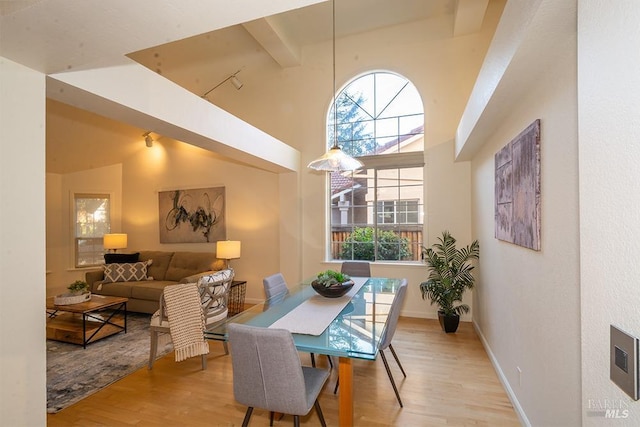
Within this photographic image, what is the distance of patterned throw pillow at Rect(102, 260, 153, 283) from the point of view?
4.88 metres

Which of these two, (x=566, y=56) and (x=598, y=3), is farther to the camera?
(x=566, y=56)

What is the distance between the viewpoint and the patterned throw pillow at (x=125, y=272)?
488 cm

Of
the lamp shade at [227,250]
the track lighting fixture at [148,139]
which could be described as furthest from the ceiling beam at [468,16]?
the track lighting fixture at [148,139]

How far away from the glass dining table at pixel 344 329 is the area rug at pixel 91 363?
1580 mm

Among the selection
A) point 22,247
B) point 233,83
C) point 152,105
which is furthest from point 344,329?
point 233,83

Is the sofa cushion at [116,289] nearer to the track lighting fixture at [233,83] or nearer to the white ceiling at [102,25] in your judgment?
the track lighting fixture at [233,83]

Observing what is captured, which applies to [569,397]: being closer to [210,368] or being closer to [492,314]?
[492,314]

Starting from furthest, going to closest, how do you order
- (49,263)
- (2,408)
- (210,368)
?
(49,263)
(210,368)
(2,408)

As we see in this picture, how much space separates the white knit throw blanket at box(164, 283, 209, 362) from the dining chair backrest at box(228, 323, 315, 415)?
49.7 inches

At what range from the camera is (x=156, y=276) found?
17.1 ft

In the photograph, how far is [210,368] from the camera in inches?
116

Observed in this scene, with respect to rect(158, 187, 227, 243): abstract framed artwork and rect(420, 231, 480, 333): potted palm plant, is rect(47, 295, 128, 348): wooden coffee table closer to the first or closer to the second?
rect(158, 187, 227, 243): abstract framed artwork

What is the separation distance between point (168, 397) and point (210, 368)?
50 centimetres

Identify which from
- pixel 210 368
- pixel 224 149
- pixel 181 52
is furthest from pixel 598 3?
pixel 181 52
